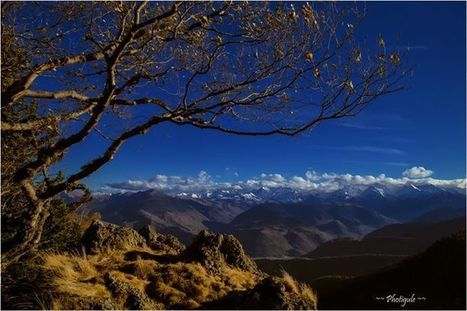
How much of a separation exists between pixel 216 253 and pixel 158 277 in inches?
130

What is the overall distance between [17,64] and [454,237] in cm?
1587

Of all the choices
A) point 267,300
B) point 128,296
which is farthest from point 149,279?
point 267,300

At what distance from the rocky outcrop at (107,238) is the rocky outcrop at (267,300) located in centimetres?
578

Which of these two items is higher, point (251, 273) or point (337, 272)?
point (251, 273)

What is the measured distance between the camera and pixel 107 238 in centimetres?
1939

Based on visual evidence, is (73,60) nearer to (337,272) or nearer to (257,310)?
(257,310)

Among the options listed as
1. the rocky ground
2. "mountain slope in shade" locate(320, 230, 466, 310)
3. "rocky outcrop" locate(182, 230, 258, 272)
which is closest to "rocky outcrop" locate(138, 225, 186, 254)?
the rocky ground

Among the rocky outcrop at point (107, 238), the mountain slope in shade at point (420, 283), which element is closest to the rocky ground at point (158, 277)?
the rocky outcrop at point (107, 238)

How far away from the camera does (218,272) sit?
59.0ft

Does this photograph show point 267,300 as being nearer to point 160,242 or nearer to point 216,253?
point 216,253

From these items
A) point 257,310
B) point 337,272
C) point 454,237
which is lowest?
point 337,272

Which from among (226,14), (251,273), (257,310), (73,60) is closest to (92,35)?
(73,60)

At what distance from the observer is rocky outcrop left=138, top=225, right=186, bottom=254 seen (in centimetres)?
2111

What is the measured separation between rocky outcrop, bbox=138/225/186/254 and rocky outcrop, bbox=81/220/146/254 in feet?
2.30
